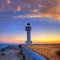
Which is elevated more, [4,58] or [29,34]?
[29,34]

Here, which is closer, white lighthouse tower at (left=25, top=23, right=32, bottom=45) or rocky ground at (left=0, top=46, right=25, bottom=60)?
rocky ground at (left=0, top=46, right=25, bottom=60)

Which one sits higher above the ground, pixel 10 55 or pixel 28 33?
pixel 28 33

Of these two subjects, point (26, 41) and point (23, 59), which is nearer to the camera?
point (23, 59)

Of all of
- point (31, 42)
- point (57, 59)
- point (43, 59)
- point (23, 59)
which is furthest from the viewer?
point (31, 42)

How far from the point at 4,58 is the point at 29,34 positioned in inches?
329

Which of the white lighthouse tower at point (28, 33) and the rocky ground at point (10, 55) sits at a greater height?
the white lighthouse tower at point (28, 33)

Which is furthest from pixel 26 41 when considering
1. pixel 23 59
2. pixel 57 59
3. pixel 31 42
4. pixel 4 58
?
pixel 57 59

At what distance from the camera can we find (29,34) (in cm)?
3950

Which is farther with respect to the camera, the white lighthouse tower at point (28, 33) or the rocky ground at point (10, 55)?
the white lighthouse tower at point (28, 33)

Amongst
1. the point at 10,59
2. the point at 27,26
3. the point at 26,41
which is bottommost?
the point at 10,59

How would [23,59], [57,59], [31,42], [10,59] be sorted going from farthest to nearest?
[31,42] → [10,59] → [23,59] → [57,59]

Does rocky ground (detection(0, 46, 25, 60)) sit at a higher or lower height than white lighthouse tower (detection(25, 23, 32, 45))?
lower

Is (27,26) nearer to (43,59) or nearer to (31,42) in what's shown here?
(31,42)

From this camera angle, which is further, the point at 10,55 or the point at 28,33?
the point at 28,33
